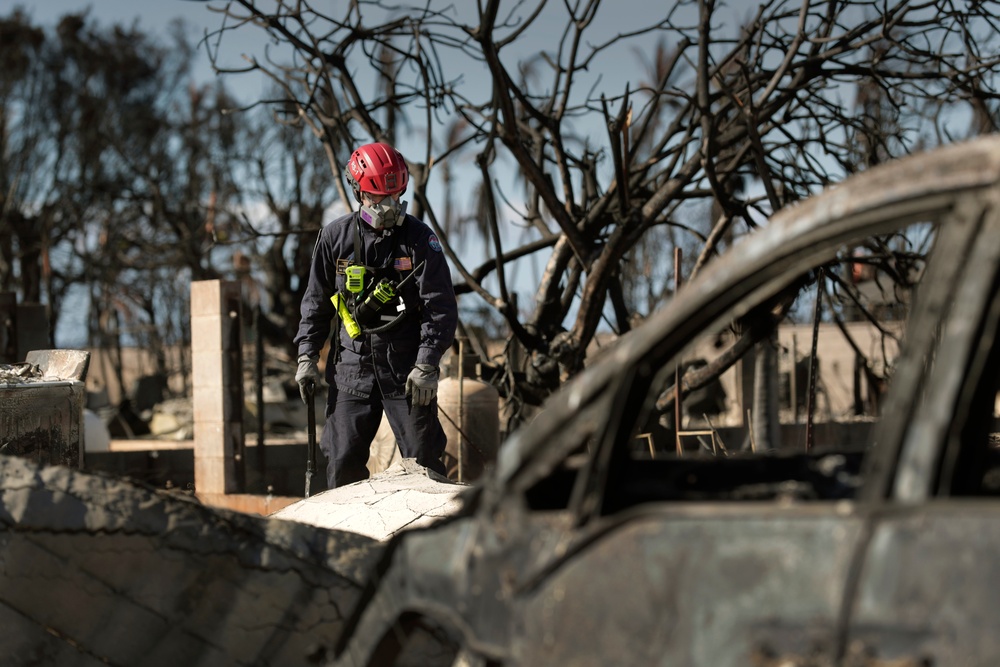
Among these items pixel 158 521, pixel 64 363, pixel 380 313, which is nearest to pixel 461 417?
pixel 380 313

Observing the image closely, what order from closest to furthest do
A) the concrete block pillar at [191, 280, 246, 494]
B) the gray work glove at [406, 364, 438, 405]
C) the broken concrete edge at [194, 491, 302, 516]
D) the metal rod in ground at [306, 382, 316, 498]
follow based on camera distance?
the gray work glove at [406, 364, 438, 405], the metal rod in ground at [306, 382, 316, 498], the broken concrete edge at [194, 491, 302, 516], the concrete block pillar at [191, 280, 246, 494]

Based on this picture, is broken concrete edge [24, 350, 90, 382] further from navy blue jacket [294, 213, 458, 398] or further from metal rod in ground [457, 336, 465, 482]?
metal rod in ground [457, 336, 465, 482]

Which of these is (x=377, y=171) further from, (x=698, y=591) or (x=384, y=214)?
(x=698, y=591)

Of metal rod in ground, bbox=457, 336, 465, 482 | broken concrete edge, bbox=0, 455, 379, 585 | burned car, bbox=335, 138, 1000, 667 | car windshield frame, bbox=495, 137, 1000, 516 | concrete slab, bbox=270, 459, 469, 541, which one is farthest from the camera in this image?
metal rod in ground, bbox=457, 336, 465, 482

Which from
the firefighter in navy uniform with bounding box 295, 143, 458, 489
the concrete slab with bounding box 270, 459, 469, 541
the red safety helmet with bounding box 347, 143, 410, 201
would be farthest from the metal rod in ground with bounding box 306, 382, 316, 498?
the concrete slab with bounding box 270, 459, 469, 541

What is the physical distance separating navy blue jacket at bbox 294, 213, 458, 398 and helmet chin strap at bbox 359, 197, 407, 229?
88 mm

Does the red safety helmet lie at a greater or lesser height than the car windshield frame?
greater

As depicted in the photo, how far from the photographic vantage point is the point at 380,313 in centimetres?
607

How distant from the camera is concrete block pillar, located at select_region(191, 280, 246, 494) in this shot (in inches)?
380

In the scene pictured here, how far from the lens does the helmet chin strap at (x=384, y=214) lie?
592cm

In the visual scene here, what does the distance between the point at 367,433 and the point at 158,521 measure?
316 centimetres

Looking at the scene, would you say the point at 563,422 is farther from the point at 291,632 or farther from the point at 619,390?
the point at 291,632

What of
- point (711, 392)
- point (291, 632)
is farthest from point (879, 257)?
point (291, 632)

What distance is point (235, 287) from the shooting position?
387 inches
